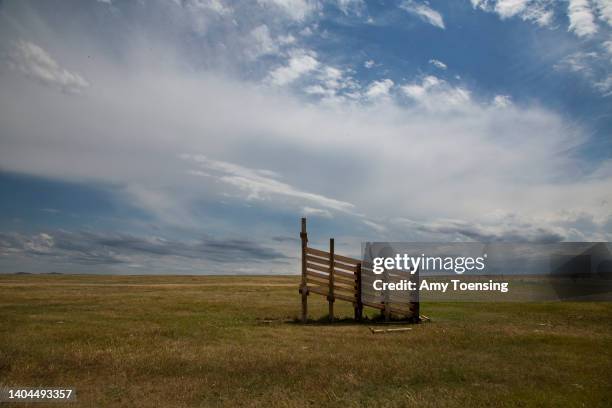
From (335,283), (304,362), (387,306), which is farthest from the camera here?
(335,283)

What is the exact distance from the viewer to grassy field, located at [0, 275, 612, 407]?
9711 millimetres

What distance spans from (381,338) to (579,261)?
5912cm

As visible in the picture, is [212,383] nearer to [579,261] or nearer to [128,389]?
[128,389]

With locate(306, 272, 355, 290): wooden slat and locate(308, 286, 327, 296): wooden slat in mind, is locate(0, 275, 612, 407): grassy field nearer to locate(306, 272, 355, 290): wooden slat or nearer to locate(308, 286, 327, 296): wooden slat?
locate(308, 286, 327, 296): wooden slat

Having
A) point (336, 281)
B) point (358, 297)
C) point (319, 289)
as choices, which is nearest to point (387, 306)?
point (358, 297)

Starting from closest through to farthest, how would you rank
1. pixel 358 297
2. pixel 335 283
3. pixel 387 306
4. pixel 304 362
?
pixel 304 362
pixel 387 306
pixel 358 297
pixel 335 283

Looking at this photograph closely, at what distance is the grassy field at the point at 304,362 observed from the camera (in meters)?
9.71

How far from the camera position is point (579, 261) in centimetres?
6347

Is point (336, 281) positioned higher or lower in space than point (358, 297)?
higher

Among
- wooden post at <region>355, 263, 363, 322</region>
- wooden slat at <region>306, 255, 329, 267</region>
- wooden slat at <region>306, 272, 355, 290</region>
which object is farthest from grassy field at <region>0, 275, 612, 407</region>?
wooden slat at <region>306, 255, 329, 267</region>

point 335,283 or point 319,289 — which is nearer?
point 319,289

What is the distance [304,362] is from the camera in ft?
41.9

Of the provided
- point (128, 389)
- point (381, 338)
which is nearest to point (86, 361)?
point (128, 389)

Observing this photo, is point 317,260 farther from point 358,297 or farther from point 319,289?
point 358,297
